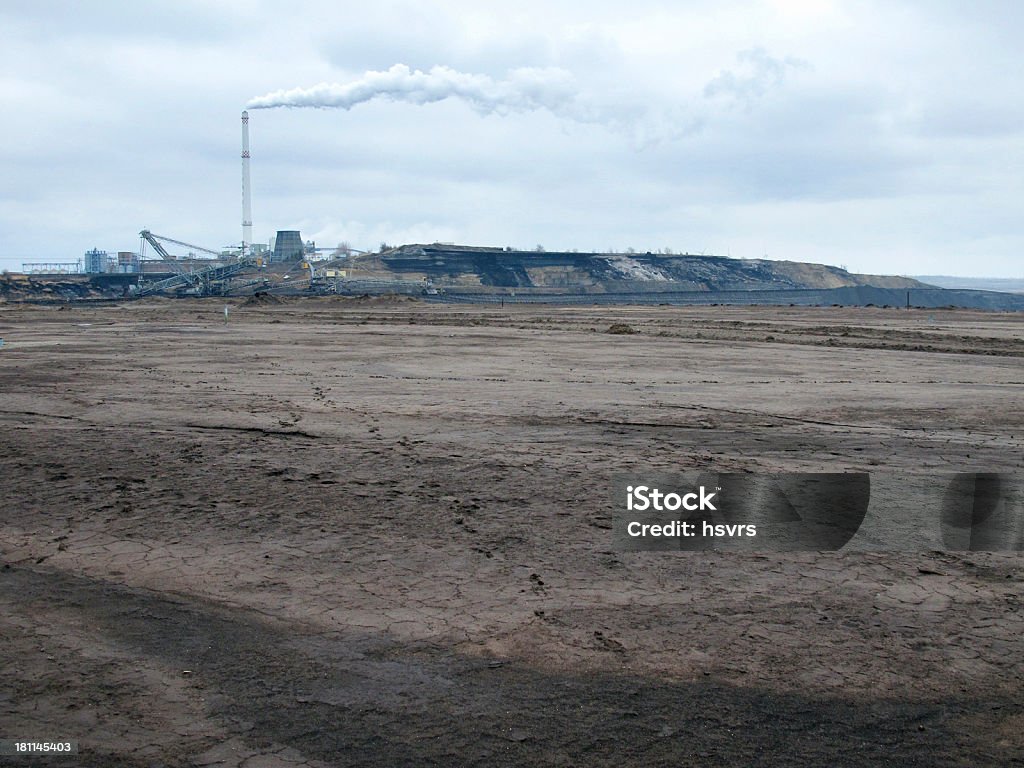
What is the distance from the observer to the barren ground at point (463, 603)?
4473mm

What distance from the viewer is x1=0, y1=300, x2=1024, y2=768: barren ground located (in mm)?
4473

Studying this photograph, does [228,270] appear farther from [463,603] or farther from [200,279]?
[463,603]

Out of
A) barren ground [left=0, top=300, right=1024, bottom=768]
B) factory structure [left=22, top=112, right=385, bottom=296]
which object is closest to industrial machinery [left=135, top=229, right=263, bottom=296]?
factory structure [left=22, top=112, right=385, bottom=296]

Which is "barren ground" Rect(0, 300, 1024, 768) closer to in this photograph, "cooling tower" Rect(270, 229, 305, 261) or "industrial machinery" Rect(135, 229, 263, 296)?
"industrial machinery" Rect(135, 229, 263, 296)

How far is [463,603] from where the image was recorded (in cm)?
619

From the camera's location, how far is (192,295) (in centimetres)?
10375

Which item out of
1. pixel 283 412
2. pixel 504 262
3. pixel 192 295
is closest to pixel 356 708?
pixel 283 412

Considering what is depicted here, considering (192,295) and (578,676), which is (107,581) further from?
(192,295)

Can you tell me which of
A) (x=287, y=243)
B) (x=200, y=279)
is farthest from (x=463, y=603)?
(x=287, y=243)

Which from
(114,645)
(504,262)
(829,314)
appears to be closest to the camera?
(114,645)

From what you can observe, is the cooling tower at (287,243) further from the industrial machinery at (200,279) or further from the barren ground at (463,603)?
the barren ground at (463,603)

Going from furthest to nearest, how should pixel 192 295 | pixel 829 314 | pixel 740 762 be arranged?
pixel 192 295, pixel 829 314, pixel 740 762

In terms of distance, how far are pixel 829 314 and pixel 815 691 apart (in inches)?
2023

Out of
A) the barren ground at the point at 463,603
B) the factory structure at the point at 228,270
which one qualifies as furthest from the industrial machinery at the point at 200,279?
the barren ground at the point at 463,603
